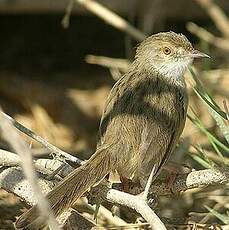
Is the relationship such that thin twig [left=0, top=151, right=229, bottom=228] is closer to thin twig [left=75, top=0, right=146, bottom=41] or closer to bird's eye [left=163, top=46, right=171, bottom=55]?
bird's eye [left=163, top=46, right=171, bottom=55]

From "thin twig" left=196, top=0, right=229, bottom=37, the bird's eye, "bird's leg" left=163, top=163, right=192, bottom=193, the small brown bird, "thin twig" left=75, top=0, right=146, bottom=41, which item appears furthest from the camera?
"thin twig" left=196, top=0, right=229, bottom=37

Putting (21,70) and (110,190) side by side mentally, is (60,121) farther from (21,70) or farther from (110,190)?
(110,190)

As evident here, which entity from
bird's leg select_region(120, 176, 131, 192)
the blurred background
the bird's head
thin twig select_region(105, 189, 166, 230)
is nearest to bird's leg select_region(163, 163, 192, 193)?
bird's leg select_region(120, 176, 131, 192)

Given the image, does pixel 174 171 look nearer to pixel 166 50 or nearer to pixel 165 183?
pixel 165 183

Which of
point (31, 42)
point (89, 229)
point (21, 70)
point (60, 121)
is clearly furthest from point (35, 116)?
point (89, 229)

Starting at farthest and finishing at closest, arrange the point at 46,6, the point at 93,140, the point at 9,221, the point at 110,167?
the point at 46,6 < the point at 93,140 < the point at 9,221 < the point at 110,167

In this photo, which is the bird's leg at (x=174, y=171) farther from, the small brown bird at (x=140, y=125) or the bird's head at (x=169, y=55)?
the bird's head at (x=169, y=55)

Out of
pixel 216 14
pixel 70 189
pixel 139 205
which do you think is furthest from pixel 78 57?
pixel 139 205
